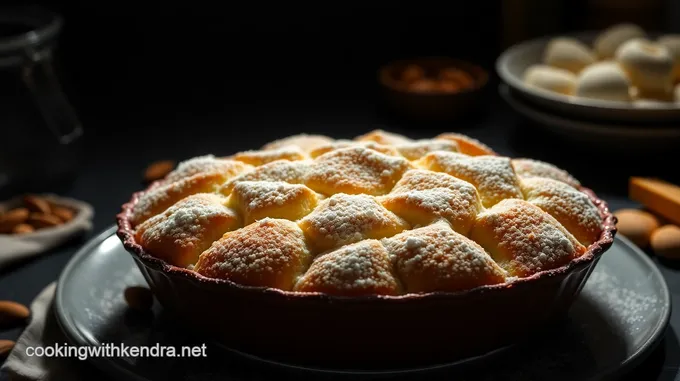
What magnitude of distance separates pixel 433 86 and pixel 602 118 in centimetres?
Answer: 45

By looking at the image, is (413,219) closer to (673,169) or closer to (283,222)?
(283,222)

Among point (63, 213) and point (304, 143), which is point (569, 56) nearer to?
point (304, 143)

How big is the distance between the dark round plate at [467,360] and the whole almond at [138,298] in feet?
0.03

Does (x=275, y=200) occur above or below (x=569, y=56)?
above

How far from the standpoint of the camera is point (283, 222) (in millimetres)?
880

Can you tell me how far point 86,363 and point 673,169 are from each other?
1143 mm

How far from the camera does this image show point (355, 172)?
0.97m

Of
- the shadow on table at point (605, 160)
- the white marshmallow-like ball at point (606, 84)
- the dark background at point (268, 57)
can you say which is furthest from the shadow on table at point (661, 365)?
the dark background at point (268, 57)

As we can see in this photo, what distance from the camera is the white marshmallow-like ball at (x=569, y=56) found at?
1.67 m

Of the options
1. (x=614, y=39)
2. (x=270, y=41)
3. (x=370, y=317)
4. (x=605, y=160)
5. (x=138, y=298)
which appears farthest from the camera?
(x=270, y=41)

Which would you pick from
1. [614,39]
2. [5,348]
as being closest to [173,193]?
[5,348]

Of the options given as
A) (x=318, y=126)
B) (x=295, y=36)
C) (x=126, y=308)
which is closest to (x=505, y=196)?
(x=126, y=308)

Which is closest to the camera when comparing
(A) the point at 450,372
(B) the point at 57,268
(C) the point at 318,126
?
(A) the point at 450,372

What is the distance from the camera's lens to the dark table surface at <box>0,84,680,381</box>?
1488mm
